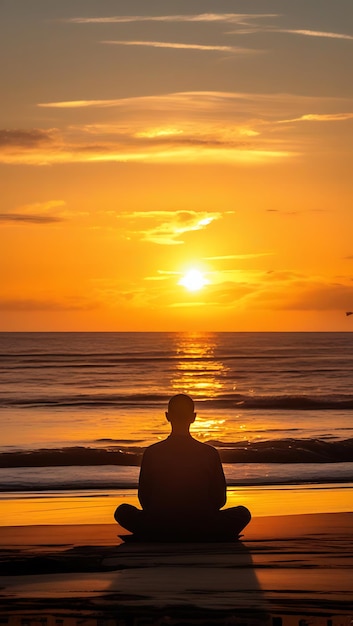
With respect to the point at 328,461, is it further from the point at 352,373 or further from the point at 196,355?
the point at 196,355

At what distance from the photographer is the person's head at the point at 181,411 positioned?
8070 millimetres

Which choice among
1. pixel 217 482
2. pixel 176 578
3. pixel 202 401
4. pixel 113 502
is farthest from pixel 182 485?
pixel 202 401

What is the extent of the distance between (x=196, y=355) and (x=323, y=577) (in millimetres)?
87607

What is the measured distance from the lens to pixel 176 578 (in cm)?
694

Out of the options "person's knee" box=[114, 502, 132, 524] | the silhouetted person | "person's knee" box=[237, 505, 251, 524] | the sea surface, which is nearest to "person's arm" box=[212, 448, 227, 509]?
the silhouetted person

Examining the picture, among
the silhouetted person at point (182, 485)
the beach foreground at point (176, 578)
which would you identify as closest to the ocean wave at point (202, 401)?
the beach foreground at point (176, 578)

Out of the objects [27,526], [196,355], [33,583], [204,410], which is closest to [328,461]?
[27,526]

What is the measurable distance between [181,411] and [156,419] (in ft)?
78.3

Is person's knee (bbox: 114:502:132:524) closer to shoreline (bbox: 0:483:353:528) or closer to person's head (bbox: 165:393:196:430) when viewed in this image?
person's head (bbox: 165:393:196:430)

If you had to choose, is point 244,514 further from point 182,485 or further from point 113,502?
point 113,502

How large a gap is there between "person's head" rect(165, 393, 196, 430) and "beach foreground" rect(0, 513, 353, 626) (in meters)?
1.05

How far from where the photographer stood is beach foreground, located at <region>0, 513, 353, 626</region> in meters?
5.82

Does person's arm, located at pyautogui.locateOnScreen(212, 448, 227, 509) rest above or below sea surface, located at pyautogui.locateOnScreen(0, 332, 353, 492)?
below

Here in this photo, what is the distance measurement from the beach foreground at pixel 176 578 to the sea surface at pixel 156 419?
22.7 ft
